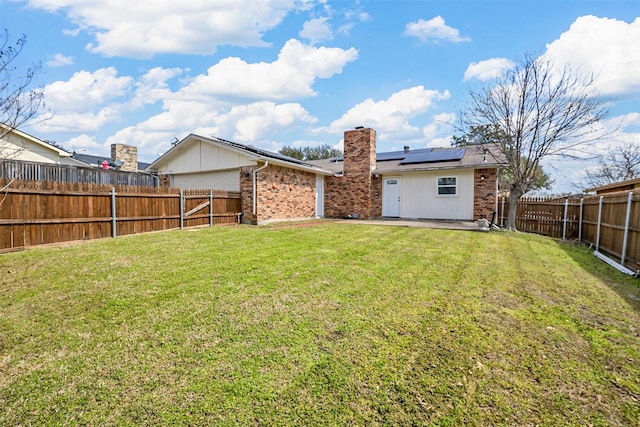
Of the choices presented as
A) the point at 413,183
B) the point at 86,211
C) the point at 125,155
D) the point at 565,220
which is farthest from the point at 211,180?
the point at 565,220

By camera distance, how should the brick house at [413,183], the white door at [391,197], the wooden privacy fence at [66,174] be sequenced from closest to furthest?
the wooden privacy fence at [66,174] → the brick house at [413,183] → the white door at [391,197]

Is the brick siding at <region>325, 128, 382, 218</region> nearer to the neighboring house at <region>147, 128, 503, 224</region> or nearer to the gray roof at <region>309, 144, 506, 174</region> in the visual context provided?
the neighboring house at <region>147, 128, 503, 224</region>

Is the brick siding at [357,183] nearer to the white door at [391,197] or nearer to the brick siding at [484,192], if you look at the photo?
the white door at [391,197]

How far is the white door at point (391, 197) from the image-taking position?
16.5 m

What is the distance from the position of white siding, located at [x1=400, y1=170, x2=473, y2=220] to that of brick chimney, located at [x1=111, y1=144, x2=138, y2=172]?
1853cm

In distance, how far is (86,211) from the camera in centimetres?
785

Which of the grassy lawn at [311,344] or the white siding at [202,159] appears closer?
the grassy lawn at [311,344]

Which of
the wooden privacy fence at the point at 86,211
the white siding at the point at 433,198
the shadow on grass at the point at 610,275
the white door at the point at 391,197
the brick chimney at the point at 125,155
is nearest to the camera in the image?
the shadow on grass at the point at 610,275

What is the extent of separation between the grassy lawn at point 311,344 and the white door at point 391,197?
1089 centimetres

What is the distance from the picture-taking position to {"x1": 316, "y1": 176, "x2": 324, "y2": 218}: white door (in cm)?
1697

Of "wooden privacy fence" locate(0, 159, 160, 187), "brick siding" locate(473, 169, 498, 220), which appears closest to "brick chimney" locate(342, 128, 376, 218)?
"brick siding" locate(473, 169, 498, 220)

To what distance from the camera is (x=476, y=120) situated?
13.5 m

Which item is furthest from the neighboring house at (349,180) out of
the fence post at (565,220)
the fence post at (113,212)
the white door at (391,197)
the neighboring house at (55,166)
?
the fence post at (113,212)

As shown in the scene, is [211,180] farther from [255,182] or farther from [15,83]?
[15,83]
